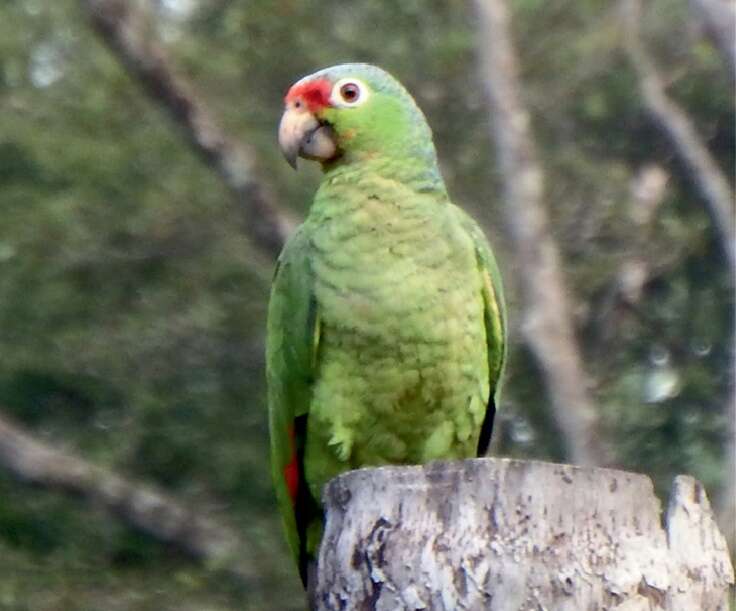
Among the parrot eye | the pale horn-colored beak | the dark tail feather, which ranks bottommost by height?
the dark tail feather

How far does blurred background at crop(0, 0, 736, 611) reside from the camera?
26.6 feet

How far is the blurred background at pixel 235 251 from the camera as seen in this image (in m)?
8.10

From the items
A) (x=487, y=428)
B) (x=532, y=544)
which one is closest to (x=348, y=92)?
(x=487, y=428)

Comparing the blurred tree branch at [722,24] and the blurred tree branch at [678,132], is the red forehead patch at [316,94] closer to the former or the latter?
the blurred tree branch at [722,24]

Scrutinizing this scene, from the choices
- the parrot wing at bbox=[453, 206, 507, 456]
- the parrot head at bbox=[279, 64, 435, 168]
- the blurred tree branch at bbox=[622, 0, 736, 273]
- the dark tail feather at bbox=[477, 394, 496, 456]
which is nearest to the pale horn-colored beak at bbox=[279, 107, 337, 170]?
the parrot head at bbox=[279, 64, 435, 168]

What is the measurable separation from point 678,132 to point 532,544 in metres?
6.01

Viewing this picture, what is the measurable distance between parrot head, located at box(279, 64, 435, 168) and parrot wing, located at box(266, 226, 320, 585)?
229mm

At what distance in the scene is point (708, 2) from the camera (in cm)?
→ 707

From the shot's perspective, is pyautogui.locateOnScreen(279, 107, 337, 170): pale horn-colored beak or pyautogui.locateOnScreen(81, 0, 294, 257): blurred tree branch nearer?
pyautogui.locateOnScreen(279, 107, 337, 170): pale horn-colored beak

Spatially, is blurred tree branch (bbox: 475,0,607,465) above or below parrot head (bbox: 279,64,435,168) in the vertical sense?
above

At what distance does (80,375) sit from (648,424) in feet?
10.7

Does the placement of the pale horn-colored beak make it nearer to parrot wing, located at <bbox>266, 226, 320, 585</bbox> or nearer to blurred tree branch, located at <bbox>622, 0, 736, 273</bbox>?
parrot wing, located at <bbox>266, 226, 320, 585</bbox>

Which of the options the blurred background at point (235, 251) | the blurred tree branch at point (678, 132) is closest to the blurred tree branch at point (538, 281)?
the blurred background at point (235, 251)

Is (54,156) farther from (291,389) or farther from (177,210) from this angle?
(291,389)
